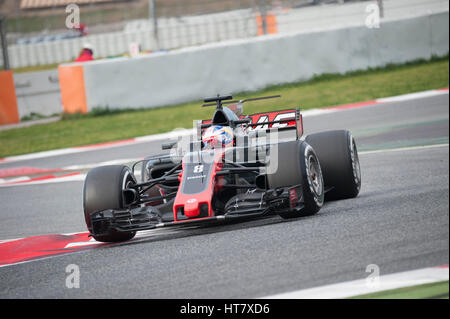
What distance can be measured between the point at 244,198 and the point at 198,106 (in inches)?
429

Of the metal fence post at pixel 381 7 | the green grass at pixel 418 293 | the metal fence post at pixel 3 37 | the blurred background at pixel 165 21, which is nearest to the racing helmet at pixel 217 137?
the green grass at pixel 418 293

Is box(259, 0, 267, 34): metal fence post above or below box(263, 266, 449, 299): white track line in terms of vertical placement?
above

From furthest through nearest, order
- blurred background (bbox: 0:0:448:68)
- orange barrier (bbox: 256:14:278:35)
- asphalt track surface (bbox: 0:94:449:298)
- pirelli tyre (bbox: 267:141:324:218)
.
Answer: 1. orange barrier (bbox: 256:14:278:35)
2. blurred background (bbox: 0:0:448:68)
3. pirelli tyre (bbox: 267:141:324:218)
4. asphalt track surface (bbox: 0:94:449:298)

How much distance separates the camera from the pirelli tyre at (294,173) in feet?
22.2

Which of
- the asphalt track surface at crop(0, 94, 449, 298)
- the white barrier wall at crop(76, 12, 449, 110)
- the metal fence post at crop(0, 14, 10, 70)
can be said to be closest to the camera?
the asphalt track surface at crop(0, 94, 449, 298)

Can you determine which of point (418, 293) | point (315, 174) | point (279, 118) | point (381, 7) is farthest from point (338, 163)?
point (381, 7)

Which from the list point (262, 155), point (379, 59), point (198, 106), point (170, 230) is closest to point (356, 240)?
point (262, 155)

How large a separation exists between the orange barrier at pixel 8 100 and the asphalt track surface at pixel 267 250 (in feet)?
34.0

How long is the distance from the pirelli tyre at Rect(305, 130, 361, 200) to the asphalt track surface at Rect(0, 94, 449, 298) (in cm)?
18

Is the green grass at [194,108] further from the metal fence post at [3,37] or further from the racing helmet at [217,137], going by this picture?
the racing helmet at [217,137]

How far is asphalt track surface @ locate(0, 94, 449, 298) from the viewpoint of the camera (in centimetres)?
505

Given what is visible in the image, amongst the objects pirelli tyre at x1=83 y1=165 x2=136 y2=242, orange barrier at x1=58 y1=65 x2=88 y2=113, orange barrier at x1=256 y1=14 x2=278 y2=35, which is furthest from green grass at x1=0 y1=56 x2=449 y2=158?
pirelli tyre at x1=83 y1=165 x2=136 y2=242

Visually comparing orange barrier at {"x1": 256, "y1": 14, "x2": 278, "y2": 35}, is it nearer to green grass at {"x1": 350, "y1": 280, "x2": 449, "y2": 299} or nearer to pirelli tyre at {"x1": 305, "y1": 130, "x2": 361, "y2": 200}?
pirelli tyre at {"x1": 305, "y1": 130, "x2": 361, "y2": 200}
